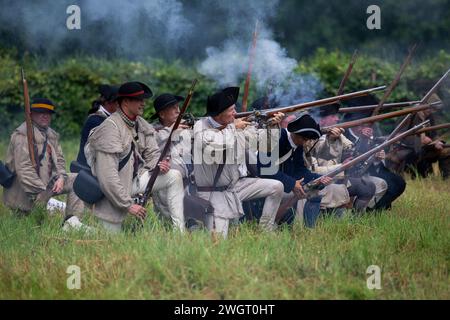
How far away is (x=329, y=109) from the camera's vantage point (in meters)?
8.36

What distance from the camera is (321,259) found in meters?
5.83

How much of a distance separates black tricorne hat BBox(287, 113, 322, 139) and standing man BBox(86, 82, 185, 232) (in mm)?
1200

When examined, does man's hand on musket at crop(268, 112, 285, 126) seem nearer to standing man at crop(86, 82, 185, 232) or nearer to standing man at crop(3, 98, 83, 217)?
standing man at crop(86, 82, 185, 232)

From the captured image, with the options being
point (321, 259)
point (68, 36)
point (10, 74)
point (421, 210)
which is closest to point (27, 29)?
point (10, 74)

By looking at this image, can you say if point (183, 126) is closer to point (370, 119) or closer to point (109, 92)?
point (109, 92)

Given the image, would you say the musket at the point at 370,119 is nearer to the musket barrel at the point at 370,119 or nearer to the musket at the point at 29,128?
the musket barrel at the point at 370,119

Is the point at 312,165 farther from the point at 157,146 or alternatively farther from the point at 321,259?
the point at 321,259

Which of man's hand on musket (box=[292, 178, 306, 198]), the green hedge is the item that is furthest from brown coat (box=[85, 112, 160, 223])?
the green hedge

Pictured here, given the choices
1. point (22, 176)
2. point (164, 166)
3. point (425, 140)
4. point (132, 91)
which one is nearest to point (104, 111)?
point (22, 176)

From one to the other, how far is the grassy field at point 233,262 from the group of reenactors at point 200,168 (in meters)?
0.30

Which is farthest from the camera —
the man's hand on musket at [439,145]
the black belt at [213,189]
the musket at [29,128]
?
the man's hand on musket at [439,145]

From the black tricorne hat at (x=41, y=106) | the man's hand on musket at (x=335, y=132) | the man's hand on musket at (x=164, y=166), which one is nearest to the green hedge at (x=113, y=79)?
the man's hand on musket at (x=335, y=132)

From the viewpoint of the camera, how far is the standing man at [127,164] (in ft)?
21.6

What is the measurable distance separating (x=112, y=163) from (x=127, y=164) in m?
0.20
